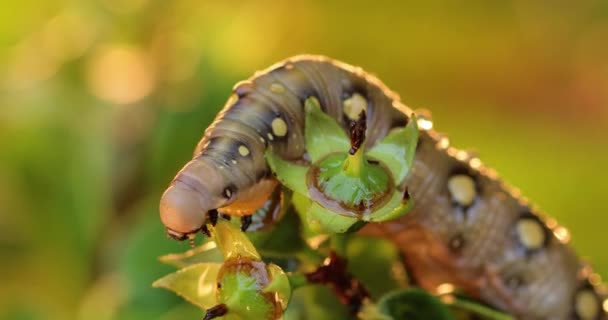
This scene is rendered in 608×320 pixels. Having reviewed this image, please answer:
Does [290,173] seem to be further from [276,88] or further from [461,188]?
[461,188]

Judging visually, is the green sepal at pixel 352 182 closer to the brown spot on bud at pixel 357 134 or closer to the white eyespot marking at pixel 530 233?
the brown spot on bud at pixel 357 134

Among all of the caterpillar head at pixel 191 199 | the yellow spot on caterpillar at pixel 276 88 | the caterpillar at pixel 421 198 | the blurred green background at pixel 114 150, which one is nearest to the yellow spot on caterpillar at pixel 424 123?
the caterpillar at pixel 421 198

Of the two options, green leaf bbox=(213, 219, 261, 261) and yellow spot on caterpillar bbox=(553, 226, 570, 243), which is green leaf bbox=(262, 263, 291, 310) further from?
yellow spot on caterpillar bbox=(553, 226, 570, 243)

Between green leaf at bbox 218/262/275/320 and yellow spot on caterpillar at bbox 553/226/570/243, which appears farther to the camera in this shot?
yellow spot on caterpillar at bbox 553/226/570/243

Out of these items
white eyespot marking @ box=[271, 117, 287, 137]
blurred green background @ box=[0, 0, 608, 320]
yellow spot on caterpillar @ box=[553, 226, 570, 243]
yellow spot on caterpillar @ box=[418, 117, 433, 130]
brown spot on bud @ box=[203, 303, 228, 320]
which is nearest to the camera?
brown spot on bud @ box=[203, 303, 228, 320]

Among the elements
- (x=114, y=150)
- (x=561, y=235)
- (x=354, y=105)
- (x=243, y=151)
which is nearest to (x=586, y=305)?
(x=561, y=235)

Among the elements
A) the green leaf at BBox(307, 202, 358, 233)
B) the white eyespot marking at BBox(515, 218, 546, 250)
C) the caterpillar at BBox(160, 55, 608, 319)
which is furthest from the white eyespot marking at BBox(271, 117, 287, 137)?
the white eyespot marking at BBox(515, 218, 546, 250)
